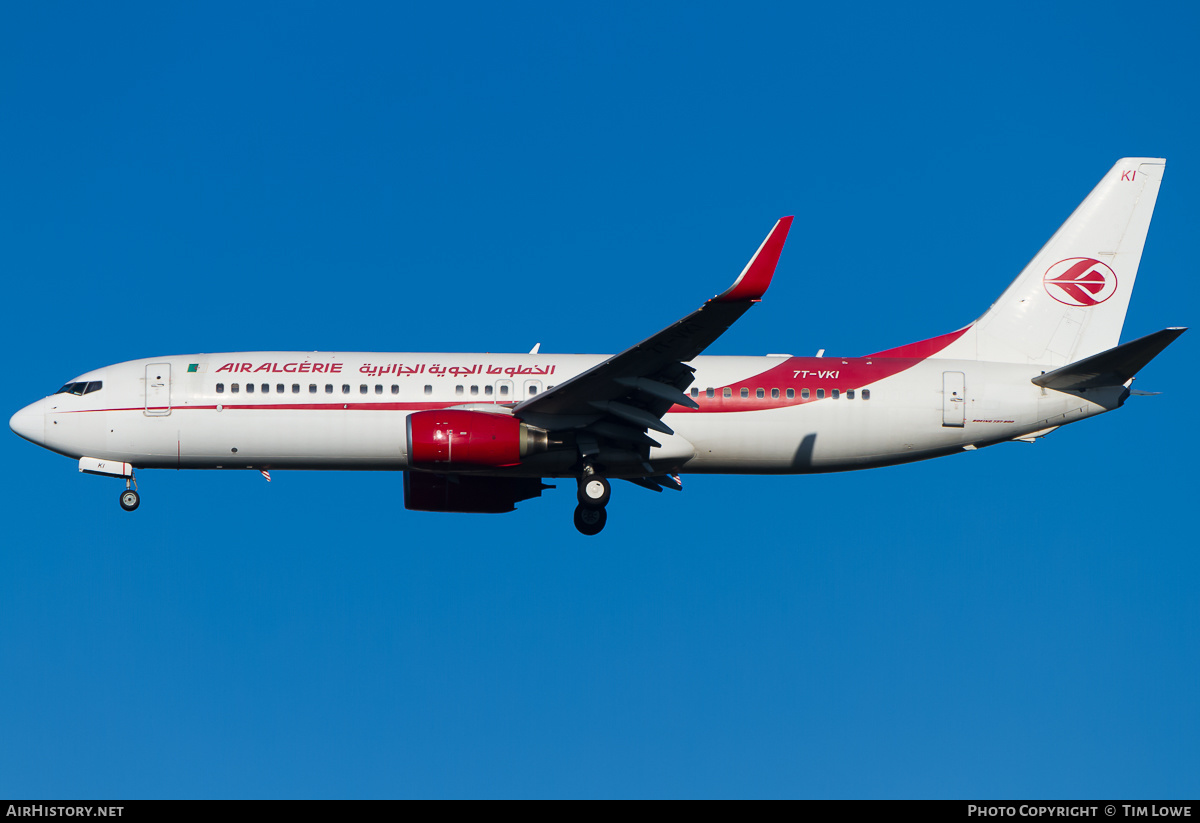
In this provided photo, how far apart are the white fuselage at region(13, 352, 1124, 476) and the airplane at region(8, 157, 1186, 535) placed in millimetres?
39

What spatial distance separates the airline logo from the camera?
3441 cm

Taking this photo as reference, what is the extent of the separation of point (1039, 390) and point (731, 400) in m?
7.89

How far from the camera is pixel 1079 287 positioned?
3450cm

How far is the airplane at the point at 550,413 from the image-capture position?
29.9 m

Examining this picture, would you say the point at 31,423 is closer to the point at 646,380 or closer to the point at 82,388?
the point at 82,388

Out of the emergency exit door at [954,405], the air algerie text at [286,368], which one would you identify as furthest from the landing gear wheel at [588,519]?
the emergency exit door at [954,405]

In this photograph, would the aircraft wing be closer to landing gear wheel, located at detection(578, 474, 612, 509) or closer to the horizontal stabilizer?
landing gear wheel, located at detection(578, 474, 612, 509)

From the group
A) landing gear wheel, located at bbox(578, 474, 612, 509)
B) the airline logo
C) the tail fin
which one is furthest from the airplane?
the airline logo

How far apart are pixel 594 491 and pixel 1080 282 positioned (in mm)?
14676

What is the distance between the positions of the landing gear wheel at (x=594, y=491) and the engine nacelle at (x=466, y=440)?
1.83m

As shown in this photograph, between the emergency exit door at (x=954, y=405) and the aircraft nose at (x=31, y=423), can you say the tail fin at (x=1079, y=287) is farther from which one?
the aircraft nose at (x=31, y=423)

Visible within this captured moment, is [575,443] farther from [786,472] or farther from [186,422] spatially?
[186,422]
